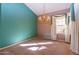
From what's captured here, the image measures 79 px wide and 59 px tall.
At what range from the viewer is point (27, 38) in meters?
2.23

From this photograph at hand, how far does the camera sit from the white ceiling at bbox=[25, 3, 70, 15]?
210 centimetres

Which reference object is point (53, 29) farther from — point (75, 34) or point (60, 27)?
point (75, 34)

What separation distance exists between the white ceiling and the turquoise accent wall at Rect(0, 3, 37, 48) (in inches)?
2.9

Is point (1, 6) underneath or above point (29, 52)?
above

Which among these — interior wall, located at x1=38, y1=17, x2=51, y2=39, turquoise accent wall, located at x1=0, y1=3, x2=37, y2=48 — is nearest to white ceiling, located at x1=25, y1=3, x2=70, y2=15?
turquoise accent wall, located at x1=0, y1=3, x2=37, y2=48

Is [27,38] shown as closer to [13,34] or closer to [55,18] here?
[13,34]

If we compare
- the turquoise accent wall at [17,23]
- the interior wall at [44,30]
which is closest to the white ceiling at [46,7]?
the turquoise accent wall at [17,23]

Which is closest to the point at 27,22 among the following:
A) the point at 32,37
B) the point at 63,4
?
the point at 32,37

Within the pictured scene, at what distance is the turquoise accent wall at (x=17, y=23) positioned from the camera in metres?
2.20

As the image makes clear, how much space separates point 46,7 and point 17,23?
0.47 metres

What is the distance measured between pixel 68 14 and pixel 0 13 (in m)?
0.98

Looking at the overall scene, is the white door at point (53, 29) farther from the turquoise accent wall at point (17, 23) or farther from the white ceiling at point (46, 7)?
the turquoise accent wall at point (17, 23)

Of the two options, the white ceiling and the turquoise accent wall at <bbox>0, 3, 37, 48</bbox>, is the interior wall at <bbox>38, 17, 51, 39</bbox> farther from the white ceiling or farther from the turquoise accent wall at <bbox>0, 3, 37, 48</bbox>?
the white ceiling
